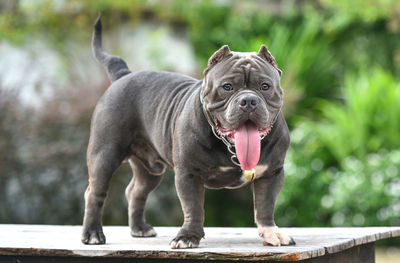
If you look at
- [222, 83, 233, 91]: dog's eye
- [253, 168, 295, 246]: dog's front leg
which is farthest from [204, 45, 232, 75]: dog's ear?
[253, 168, 295, 246]: dog's front leg

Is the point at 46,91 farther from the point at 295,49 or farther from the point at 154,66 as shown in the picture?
the point at 295,49

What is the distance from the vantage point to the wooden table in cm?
353

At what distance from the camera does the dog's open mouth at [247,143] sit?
11.8ft

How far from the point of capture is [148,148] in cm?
454

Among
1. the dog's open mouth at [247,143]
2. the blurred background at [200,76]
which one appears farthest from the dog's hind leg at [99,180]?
the blurred background at [200,76]

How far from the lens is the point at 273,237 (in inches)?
154

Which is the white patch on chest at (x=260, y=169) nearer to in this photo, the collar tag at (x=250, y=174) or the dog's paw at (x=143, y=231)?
the collar tag at (x=250, y=174)

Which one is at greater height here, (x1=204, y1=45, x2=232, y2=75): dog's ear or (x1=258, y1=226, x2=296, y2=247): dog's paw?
(x1=204, y1=45, x2=232, y2=75): dog's ear

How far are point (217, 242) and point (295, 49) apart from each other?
871cm

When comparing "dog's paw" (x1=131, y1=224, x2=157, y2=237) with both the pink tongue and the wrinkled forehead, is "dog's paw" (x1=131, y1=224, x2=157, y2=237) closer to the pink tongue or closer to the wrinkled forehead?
the pink tongue

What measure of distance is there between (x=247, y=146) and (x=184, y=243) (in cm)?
65

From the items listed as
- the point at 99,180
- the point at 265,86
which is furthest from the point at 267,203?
the point at 99,180

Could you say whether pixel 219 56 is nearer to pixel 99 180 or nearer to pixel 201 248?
pixel 201 248

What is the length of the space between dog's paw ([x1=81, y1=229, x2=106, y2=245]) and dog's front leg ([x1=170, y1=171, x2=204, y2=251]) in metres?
0.62
